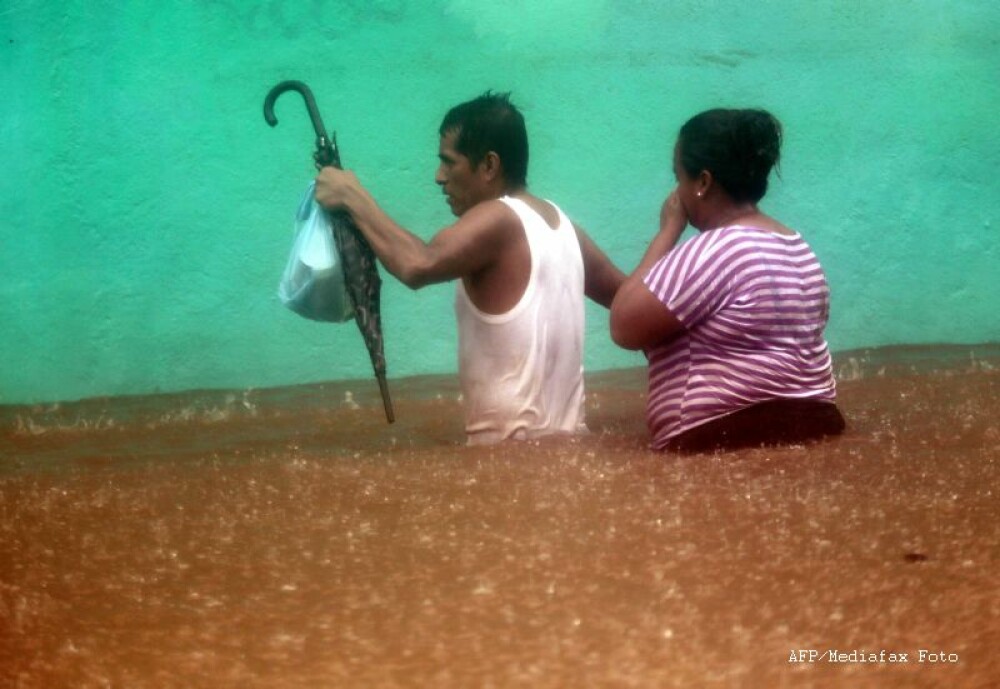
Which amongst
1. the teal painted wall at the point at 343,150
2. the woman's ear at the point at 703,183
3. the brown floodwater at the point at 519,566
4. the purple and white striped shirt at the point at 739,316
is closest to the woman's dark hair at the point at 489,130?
the woman's ear at the point at 703,183

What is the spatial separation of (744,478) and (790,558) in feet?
2.01

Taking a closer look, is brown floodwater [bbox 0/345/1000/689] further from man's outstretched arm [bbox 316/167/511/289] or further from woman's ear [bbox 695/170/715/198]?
woman's ear [bbox 695/170/715/198]

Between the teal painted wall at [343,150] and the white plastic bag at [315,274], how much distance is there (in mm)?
1970

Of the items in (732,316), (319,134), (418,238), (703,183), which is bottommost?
(732,316)

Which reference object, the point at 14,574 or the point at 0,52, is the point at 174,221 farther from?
the point at 14,574

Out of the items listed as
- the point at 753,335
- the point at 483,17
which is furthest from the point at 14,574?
A: the point at 483,17

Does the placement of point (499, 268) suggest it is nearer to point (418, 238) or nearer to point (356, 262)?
point (418, 238)

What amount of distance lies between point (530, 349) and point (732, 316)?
2.05 feet

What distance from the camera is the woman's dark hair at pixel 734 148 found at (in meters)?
3.17

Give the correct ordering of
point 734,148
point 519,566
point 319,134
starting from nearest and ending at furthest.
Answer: point 519,566
point 734,148
point 319,134

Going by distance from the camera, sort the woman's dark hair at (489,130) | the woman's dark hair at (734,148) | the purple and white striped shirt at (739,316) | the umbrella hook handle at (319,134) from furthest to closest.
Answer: the woman's dark hair at (489,130)
the umbrella hook handle at (319,134)
the woman's dark hair at (734,148)
the purple and white striped shirt at (739,316)

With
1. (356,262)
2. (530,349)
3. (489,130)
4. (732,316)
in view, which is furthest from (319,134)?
(732,316)

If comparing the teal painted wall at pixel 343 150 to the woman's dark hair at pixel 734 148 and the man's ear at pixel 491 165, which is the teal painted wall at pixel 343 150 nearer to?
the man's ear at pixel 491 165

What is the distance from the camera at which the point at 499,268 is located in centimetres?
345
